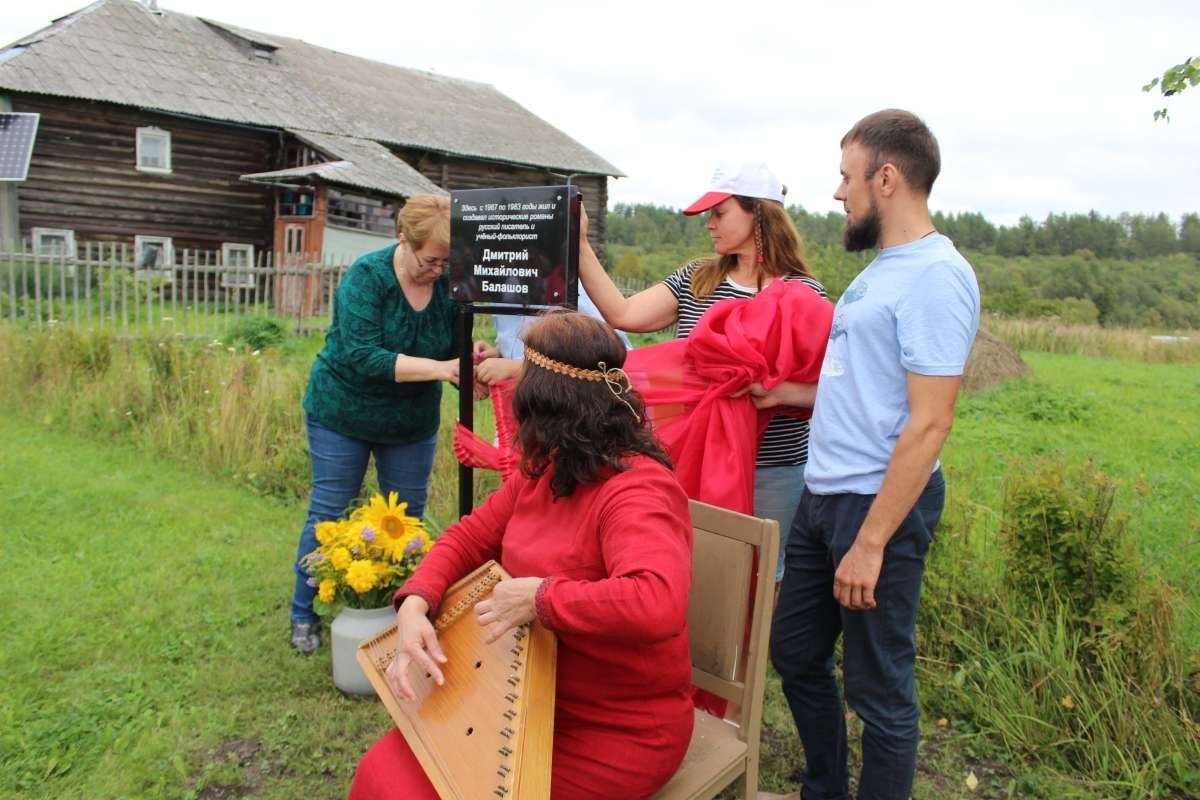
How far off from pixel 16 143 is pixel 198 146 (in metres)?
3.82

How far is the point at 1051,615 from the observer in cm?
333

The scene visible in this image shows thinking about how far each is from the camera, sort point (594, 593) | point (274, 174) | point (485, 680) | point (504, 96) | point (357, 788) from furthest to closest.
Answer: point (504, 96)
point (274, 174)
point (357, 788)
point (485, 680)
point (594, 593)

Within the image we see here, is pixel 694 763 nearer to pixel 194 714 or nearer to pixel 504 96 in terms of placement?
pixel 194 714

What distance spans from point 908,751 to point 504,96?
101ft

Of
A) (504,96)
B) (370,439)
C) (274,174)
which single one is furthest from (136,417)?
(504,96)

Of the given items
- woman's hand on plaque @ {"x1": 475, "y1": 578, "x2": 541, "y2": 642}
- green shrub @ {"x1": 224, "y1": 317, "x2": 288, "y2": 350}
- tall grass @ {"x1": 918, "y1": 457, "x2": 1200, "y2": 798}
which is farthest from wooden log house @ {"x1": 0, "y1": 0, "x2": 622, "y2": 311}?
woman's hand on plaque @ {"x1": 475, "y1": 578, "x2": 541, "y2": 642}

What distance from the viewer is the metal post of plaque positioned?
2.87 meters

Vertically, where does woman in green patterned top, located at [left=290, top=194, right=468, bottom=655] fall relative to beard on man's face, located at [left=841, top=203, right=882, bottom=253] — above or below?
below

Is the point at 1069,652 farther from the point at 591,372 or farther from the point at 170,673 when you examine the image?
the point at 170,673

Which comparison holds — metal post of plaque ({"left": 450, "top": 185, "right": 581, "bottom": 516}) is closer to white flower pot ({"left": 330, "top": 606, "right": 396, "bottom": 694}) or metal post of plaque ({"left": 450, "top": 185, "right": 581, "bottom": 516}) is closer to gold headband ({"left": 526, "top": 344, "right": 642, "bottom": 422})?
gold headband ({"left": 526, "top": 344, "right": 642, "bottom": 422})

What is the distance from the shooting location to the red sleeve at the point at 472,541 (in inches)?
86.7

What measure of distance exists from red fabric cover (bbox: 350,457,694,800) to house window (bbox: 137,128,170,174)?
21176 mm

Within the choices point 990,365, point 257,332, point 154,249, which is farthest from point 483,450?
point 154,249

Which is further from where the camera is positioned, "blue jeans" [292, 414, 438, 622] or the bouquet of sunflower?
"blue jeans" [292, 414, 438, 622]
